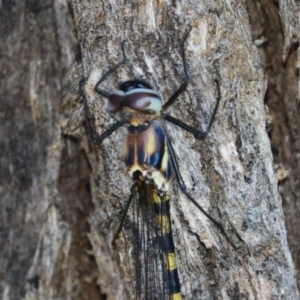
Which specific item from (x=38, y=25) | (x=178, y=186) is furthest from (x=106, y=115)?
(x=38, y=25)

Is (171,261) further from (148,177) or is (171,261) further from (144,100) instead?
(144,100)

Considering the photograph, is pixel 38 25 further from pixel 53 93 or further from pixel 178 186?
pixel 178 186

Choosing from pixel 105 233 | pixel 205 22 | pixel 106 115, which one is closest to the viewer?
pixel 205 22

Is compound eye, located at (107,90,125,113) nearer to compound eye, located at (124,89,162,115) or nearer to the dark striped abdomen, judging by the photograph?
compound eye, located at (124,89,162,115)

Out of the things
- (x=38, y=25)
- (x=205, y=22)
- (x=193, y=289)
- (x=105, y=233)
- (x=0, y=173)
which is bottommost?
(x=193, y=289)

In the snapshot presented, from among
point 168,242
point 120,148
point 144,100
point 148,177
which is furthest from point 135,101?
point 168,242

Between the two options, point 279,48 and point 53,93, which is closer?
point 279,48

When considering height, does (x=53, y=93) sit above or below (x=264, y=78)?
above
